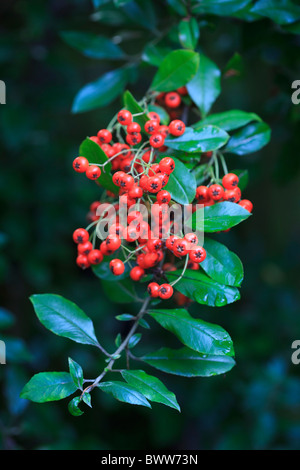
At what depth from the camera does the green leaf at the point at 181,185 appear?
682mm

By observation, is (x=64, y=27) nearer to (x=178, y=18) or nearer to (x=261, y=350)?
(x=178, y=18)

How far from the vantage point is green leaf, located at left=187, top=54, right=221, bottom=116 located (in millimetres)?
850

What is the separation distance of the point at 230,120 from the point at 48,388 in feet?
1.96

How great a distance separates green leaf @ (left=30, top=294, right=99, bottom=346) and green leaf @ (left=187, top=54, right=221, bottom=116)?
475mm

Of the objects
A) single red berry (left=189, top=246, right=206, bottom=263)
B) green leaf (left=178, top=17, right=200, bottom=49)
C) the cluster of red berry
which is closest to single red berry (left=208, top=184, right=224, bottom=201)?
the cluster of red berry

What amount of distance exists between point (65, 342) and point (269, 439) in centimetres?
89

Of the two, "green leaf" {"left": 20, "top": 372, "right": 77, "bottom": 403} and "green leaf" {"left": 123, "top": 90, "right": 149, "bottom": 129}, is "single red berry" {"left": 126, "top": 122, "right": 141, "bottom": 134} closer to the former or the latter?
"green leaf" {"left": 123, "top": 90, "right": 149, "bottom": 129}

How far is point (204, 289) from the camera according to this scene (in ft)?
2.30

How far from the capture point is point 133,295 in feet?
2.93

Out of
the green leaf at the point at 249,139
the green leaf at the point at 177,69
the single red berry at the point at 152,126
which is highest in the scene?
the green leaf at the point at 177,69

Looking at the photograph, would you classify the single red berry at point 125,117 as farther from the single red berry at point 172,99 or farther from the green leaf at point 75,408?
the green leaf at point 75,408

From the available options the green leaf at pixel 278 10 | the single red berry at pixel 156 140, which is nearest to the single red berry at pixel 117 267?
the single red berry at pixel 156 140

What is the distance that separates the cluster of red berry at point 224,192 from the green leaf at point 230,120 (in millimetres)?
125

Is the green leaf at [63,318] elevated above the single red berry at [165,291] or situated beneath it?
situated beneath
